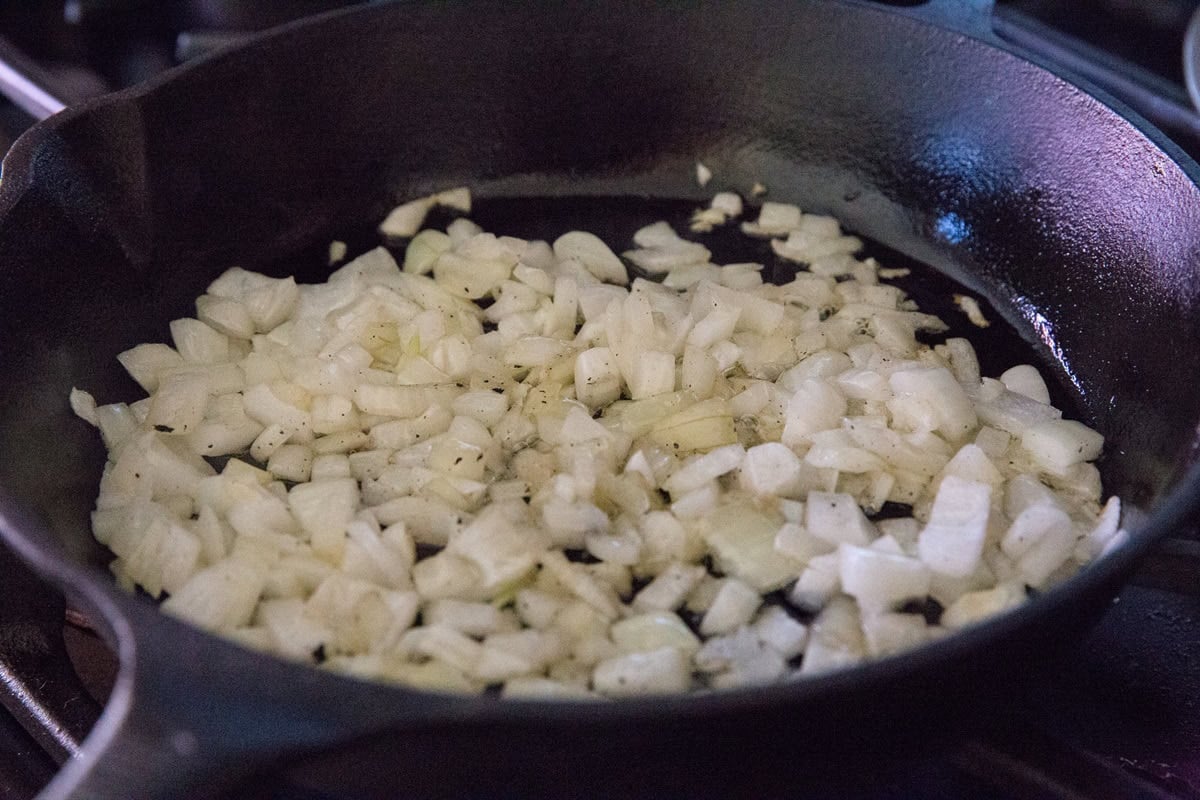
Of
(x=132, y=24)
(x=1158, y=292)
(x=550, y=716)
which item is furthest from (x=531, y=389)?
(x=132, y=24)

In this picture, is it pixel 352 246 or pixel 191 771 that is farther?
pixel 352 246

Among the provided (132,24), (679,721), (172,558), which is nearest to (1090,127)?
(679,721)

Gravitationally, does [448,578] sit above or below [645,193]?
below

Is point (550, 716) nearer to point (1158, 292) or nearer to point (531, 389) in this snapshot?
point (531, 389)

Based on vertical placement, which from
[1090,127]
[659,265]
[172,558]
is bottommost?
[172,558]

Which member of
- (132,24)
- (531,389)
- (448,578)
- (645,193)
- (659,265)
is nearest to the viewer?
(448,578)

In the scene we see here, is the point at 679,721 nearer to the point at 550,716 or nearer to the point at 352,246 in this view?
the point at 550,716

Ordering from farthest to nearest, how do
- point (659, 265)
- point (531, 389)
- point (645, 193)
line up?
point (645, 193) → point (659, 265) → point (531, 389)
